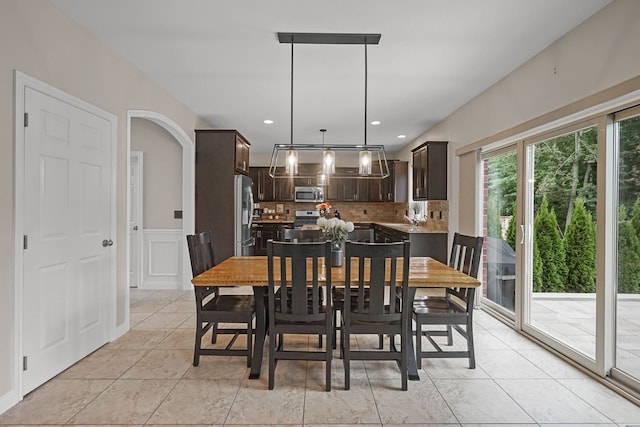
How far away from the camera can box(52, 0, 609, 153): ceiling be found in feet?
7.90

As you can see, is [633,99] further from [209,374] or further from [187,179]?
[187,179]

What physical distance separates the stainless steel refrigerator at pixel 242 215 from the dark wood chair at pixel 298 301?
2809mm

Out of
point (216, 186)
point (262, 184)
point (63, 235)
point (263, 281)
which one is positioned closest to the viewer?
point (263, 281)

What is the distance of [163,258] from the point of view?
5133mm

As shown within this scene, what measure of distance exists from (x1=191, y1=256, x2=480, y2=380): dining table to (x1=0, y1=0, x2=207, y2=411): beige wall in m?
1.08

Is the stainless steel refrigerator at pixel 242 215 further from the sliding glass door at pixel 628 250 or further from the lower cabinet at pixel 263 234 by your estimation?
the sliding glass door at pixel 628 250

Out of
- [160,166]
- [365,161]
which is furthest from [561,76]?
[160,166]

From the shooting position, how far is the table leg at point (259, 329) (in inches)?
98.7

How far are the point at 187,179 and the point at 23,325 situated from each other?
9.84ft

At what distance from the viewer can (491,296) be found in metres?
4.21

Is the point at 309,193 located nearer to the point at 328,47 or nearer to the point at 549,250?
the point at 328,47

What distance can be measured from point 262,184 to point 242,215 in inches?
113

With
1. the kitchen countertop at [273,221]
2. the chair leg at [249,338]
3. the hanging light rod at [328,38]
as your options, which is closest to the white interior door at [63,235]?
the chair leg at [249,338]

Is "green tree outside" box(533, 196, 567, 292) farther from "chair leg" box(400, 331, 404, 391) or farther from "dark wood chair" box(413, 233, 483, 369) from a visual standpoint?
"chair leg" box(400, 331, 404, 391)
